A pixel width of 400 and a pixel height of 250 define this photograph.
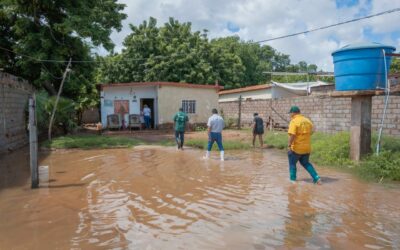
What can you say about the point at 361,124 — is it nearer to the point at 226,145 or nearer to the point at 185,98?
the point at 226,145

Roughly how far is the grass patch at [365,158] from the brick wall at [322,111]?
5.95 feet

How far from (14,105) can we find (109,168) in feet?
22.9

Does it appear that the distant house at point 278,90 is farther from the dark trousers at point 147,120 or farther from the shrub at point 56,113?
the shrub at point 56,113

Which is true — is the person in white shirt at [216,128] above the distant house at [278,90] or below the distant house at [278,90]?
below

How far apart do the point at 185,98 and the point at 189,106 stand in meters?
0.62

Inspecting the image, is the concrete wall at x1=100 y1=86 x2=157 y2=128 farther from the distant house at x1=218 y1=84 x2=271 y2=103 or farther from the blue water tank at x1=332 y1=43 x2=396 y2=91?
the blue water tank at x1=332 y1=43 x2=396 y2=91

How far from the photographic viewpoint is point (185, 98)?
896 inches

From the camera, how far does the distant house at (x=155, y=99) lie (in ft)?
70.4

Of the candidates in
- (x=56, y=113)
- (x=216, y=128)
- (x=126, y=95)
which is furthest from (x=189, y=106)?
(x=216, y=128)

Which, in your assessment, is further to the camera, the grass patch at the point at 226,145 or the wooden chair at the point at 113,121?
the wooden chair at the point at 113,121

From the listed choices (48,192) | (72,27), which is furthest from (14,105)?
(48,192)

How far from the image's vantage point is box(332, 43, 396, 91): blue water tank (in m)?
8.41

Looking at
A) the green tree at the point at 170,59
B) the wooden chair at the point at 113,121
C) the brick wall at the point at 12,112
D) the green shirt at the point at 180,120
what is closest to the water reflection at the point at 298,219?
the green shirt at the point at 180,120

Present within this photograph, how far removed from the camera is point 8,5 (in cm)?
1683
